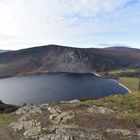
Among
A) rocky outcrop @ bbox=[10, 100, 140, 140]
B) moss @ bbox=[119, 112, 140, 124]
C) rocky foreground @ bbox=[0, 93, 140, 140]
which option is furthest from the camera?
moss @ bbox=[119, 112, 140, 124]

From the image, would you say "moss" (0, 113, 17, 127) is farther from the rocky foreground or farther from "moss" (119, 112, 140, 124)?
"moss" (119, 112, 140, 124)

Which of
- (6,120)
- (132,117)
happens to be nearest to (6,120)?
(6,120)

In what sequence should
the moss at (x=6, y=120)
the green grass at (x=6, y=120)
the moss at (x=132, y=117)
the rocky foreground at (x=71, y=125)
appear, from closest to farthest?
the rocky foreground at (x=71, y=125) → the moss at (x=132, y=117) → the green grass at (x=6, y=120) → the moss at (x=6, y=120)

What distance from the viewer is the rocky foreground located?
35781 millimetres

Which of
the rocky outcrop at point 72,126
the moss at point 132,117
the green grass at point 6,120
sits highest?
the moss at point 132,117

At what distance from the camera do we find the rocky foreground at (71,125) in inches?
1409

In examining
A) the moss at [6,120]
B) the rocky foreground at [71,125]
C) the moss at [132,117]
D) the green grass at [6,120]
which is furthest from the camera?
the moss at [6,120]

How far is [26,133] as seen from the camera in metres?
38.6

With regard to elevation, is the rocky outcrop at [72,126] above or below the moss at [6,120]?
above

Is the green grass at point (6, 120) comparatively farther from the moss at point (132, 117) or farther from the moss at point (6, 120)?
the moss at point (132, 117)

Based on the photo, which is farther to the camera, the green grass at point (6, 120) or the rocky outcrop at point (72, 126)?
the green grass at point (6, 120)

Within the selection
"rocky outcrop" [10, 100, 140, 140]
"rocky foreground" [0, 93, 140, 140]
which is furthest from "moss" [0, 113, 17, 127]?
"rocky outcrop" [10, 100, 140, 140]

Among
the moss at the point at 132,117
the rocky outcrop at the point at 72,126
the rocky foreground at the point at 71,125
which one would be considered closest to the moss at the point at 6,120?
the rocky foreground at the point at 71,125

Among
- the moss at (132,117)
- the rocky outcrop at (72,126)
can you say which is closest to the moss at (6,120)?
the rocky outcrop at (72,126)
